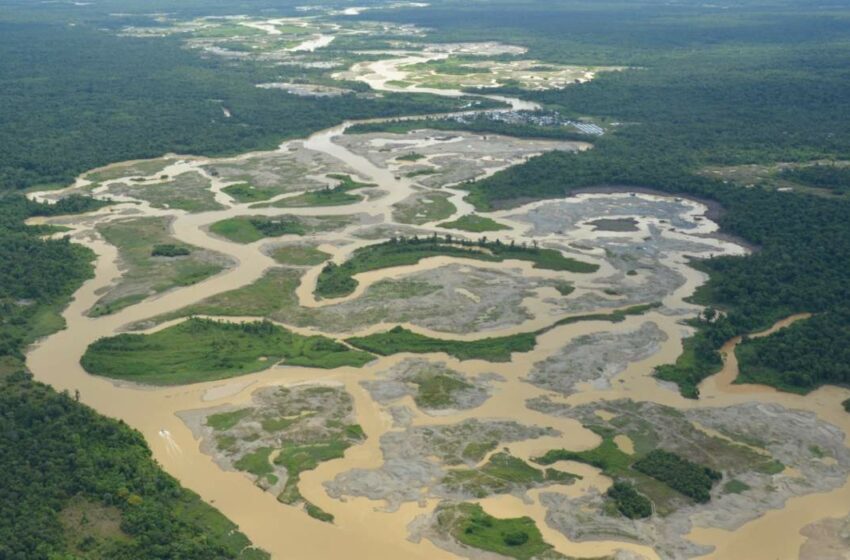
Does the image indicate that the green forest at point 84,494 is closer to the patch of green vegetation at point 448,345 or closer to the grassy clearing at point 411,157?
the patch of green vegetation at point 448,345

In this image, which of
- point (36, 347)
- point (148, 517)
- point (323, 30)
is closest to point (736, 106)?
point (36, 347)

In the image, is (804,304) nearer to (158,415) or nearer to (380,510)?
(380,510)

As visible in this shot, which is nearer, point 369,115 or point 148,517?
point 148,517

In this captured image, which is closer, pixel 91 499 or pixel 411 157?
pixel 91 499

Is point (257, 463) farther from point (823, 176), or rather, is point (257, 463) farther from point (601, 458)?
point (823, 176)

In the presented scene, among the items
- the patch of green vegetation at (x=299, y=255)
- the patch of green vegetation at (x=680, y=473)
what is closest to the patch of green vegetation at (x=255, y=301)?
the patch of green vegetation at (x=299, y=255)

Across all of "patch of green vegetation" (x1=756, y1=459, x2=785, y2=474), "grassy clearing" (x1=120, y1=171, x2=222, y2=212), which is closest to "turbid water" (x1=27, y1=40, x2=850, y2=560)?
"patch of green vegetation" (x1=756, y1=459, x2=785, y2=474)

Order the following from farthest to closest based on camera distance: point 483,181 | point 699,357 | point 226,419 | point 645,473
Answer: point 483,181
point 699,357
point 226,419
point 645,473

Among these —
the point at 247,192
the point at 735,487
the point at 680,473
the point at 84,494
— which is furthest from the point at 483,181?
the point at 84,494
